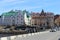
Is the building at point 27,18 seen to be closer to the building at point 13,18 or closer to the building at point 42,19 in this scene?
the building at point 42,19

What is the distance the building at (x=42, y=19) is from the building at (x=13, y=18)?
10.3 metres

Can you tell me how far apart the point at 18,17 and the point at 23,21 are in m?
7.73

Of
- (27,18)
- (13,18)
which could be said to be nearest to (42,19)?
(27,18)

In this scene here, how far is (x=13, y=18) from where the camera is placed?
177500mm

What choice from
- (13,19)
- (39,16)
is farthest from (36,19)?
(13,19)

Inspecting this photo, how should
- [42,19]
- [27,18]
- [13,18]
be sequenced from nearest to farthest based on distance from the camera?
[27,18], [13,18], [42,19]

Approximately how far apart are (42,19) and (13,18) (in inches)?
862

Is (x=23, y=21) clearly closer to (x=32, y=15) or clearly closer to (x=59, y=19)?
(x=32, y=15)

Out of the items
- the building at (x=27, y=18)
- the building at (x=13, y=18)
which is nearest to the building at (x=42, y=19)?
the building at (x=27, y=18)

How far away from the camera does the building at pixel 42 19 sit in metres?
173

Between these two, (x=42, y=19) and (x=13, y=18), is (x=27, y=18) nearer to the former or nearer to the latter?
(x=13, y=18)

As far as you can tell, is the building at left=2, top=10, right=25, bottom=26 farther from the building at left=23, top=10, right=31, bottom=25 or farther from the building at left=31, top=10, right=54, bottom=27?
the building at left=31, top=10, right=54, bottom=27

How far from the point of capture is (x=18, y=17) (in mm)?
175625

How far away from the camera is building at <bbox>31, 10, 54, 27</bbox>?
568ft
